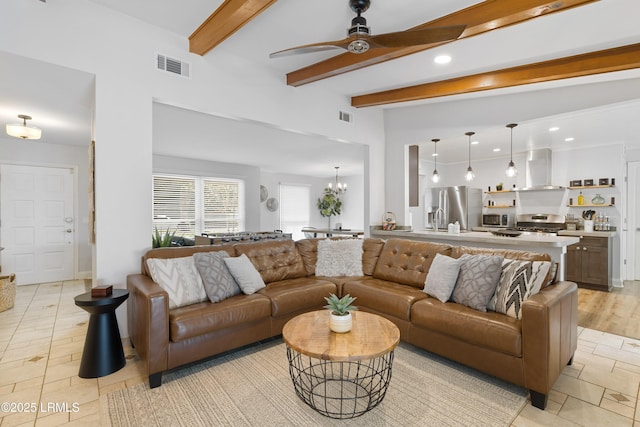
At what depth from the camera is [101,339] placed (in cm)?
234

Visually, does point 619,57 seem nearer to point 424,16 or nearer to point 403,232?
point 424,16

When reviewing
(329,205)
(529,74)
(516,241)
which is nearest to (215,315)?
(516,241)

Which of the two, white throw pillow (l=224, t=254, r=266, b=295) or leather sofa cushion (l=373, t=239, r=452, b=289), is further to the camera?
leather sofa cushion (l=373, t=239, r=452, b=289)

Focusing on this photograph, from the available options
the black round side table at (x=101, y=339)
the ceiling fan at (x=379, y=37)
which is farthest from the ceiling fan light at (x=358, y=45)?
the black round side table at (x=101, y=339)

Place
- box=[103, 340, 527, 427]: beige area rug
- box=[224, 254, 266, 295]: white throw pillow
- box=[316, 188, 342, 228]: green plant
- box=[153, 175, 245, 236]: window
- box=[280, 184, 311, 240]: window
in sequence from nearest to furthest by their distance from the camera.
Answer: box=[103, 340, 527, 427]: beige area rug < box=[224, 254, 266, 295]: white throw pillow < box=[153, 175, 245, 236]: window < box=[280, 184, 311, 240]: window < box=[316, 188, 342, 228]: green plant

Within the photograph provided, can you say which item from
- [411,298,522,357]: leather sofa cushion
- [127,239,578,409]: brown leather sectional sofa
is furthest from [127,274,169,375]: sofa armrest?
[411,298,522,357]: leather sofa cushion

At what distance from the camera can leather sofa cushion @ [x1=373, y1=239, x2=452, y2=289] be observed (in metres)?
3.17

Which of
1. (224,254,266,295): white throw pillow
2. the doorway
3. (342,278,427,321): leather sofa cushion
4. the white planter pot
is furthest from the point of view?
the doorway

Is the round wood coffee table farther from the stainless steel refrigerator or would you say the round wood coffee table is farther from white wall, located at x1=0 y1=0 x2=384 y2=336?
the stainless steel refrigerator

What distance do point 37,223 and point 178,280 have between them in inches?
182

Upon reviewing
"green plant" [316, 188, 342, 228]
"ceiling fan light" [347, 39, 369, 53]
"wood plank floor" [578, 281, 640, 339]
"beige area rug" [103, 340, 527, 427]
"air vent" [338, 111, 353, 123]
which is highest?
"air vent" [338, 111, 353, 123]

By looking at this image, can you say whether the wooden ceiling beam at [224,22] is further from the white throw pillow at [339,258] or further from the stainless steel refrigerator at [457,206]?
the stainless steel refrigerator at [457,206]

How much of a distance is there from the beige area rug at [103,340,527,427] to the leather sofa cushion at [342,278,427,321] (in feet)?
1.43

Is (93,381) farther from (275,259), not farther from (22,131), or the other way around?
(22,131)
